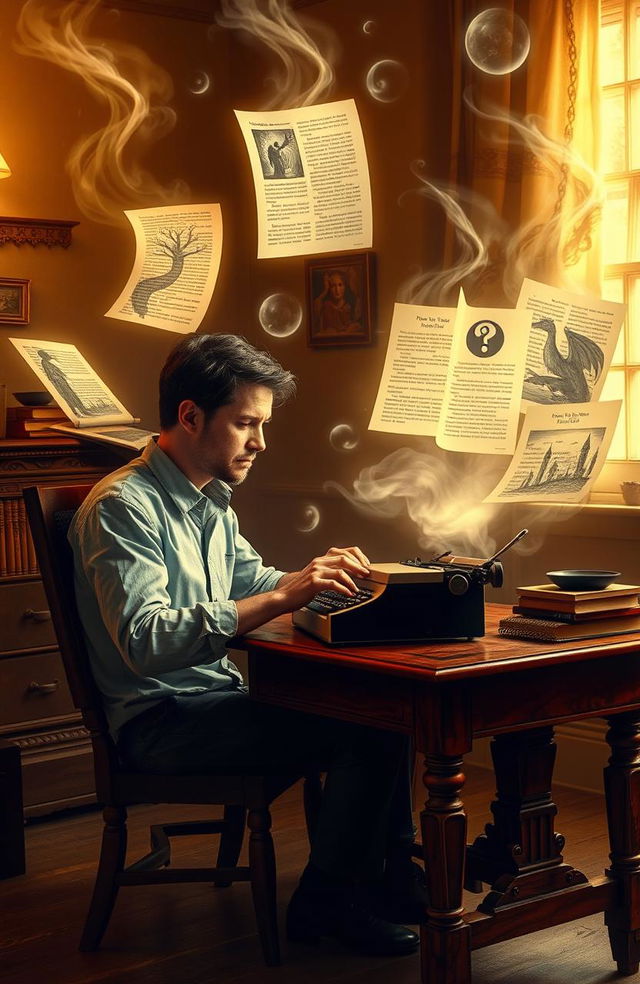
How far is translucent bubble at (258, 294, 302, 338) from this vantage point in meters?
5.28

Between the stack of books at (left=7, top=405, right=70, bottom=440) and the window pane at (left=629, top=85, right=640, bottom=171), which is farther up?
the window pane at (left=629, top=85, right=640, bottom=171)

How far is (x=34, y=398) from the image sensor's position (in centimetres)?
450

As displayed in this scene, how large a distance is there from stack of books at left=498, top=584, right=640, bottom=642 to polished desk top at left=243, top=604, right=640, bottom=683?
0.8 inches

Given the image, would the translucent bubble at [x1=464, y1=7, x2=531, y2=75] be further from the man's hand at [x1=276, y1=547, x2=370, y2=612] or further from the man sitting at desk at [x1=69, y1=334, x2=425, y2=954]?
the man's hand at [x1=276, y1=547, x2=370, y2=612]

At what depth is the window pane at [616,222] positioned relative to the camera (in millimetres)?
4195

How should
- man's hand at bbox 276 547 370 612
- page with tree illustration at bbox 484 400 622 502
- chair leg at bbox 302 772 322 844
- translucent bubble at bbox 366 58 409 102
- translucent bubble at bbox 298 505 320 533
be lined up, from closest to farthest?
man's hand at bbox 276 547 370 612, chair leg at bbox 302 772 322 844, page with tree illustration at bbox 484 400 622 502, translucent bubble at bbox 366 58 409 102, translucent bubble at bbox 298 505 320 533

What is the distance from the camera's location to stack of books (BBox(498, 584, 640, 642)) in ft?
8.38

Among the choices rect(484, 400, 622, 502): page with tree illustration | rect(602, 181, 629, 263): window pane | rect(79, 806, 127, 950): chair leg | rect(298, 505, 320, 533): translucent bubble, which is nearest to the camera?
rect(79, 806, 127, 950): chair leg

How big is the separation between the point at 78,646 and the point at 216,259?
226 cm

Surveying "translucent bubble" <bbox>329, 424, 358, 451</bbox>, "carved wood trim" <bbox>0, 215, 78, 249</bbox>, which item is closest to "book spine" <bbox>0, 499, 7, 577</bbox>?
"carved wood trim" <bbox>0, 215, 78, 249</bbox>

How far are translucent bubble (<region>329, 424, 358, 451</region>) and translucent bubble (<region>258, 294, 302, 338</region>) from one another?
1.65 feet

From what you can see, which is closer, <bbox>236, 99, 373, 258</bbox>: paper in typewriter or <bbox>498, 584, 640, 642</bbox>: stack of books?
<bbox>498, 584, 640, 642</bbox>: stack of books

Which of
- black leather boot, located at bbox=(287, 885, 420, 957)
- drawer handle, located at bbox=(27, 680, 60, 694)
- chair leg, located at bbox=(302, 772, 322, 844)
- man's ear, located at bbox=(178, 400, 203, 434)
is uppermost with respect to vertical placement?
man's ear, located at bbox=(178, 400, 203, 434)

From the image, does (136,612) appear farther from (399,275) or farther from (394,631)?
(399,275)
